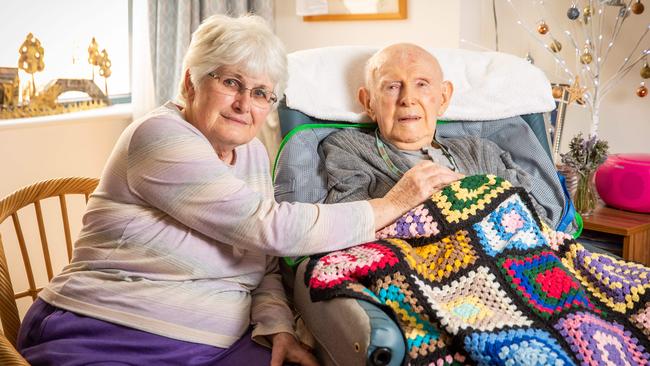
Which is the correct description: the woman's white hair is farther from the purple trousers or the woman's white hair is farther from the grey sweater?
the purple trousers

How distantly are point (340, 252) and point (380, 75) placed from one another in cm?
66

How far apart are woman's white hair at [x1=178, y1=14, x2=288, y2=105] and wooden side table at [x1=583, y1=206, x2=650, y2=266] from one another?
1.35 m

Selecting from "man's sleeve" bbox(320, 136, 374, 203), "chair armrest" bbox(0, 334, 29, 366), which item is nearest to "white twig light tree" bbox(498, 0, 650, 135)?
"man's sleeve" bbox(320, 136, 374, 203)

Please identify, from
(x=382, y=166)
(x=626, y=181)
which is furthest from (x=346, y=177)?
(x=626, y=181)

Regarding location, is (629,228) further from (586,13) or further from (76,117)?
(76,117)

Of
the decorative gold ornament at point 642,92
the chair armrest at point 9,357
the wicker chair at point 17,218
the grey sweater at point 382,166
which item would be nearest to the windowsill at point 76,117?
the wicker chair at point 17,218

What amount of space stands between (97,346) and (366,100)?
3.39ft

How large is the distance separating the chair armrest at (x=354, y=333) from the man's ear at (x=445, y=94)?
2.70 ft

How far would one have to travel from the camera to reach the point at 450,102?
211cm

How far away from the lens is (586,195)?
2.41 meters

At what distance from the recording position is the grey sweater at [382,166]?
1818mm

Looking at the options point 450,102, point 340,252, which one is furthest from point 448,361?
point 450,102

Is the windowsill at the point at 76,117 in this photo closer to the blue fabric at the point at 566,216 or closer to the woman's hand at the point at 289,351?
the woman's hand at the point at 289,351

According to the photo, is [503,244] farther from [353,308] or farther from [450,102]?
[450,102]
